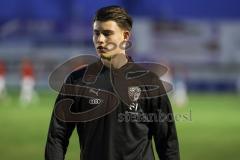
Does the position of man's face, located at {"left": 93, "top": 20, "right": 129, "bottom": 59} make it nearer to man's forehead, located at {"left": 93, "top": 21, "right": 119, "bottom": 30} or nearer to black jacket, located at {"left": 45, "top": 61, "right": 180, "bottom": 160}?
man's forehead, located at {"left": 93, "top": 21, "right": 119, "bottom": 30}

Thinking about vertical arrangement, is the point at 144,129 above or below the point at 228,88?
below

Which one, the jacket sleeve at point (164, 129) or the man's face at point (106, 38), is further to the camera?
the jacket sleeve at point (164, 129)

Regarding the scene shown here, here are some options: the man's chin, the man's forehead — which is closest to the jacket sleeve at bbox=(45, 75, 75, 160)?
the man's chin

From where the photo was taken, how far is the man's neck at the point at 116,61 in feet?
12.6

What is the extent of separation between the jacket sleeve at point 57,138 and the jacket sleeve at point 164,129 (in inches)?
20.8

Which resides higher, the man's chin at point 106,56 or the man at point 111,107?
the man's chin at point 106,56

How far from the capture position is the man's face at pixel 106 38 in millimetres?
3754

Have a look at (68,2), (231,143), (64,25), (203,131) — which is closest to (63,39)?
(64,25)

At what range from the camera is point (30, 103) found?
76.6 ft

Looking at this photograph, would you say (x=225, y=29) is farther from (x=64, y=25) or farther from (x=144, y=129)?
(x=144, y=129)

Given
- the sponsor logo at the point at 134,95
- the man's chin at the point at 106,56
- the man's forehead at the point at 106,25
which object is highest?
the man's forehead at the point at 106,25

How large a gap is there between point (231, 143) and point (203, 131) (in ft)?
7.39

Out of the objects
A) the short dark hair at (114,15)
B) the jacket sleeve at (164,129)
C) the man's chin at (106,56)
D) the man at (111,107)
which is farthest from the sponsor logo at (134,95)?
the short dark hair at (114,15)

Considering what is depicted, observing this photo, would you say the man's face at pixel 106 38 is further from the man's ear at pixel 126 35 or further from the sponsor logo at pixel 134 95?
the sponsor logo at pixel 134 95
